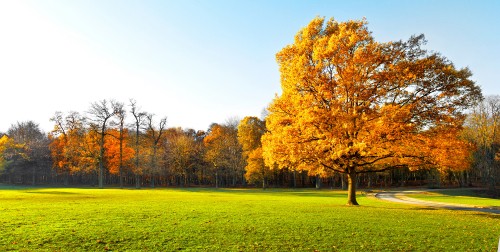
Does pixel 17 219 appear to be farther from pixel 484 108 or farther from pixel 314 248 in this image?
pixel 484 108

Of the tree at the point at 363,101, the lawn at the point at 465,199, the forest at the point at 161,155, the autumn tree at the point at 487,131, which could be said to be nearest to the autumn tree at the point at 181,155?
the forest at the point at 161,155

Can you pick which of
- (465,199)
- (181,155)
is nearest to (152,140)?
(181,155)

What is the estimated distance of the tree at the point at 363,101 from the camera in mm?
20078

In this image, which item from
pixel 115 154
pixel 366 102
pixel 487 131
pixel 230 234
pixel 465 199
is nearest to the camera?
pixel 230 234

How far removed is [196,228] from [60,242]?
4540 millimetres

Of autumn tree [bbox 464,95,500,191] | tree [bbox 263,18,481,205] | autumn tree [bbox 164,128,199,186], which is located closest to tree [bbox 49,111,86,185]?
autumn tree [bbox 164,128,199,186]

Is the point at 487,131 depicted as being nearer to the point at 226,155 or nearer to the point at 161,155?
the point at 226,155

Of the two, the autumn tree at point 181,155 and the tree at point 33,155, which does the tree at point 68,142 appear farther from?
the autumn tree at point 181,155

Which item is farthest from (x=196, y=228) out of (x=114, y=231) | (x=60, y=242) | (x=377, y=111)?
(x=377, y=111)

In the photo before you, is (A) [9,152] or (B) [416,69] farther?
(A) [9,152]

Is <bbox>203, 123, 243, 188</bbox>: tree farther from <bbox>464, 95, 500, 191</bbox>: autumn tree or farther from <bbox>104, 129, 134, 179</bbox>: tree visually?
<bbox>464, 95, 500, 191</bbox>: autumn tree

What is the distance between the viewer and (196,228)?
1281 centimetres

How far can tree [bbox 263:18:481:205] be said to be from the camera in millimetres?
20078

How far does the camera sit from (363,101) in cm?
2109
